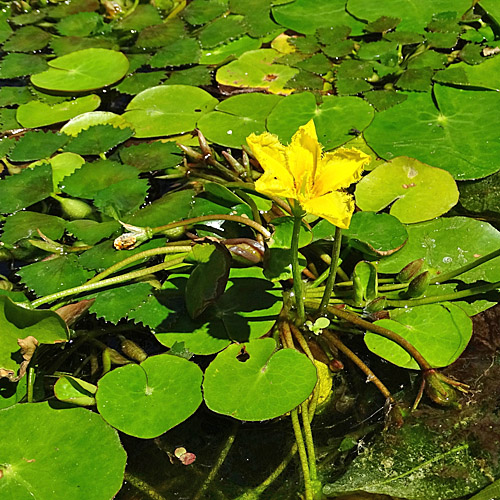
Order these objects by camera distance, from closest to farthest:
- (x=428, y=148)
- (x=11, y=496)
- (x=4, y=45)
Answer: (x=11, y=496) → (x=428, y=148) → (x=4, y=45)

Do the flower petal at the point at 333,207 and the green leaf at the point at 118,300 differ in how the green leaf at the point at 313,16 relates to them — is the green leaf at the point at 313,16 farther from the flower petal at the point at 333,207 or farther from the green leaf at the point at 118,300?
the flower petal at the point at 333,207

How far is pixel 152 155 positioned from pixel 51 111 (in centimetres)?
73

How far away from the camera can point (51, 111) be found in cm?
280

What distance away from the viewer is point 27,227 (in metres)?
2.11

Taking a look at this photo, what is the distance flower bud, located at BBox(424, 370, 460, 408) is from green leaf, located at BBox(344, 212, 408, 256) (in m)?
0.40

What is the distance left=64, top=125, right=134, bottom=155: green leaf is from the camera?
2.44 metres

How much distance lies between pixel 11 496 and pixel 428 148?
5.86ft

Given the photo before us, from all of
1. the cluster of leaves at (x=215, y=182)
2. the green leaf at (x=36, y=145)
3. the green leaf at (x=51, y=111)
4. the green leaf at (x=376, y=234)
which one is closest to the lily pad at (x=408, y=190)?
the cluster of leaves at (x=215, y=182)

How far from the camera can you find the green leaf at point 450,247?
1.85 meters

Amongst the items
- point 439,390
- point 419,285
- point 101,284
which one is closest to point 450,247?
point 419,285

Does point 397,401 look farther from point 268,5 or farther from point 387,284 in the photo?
point 268,5

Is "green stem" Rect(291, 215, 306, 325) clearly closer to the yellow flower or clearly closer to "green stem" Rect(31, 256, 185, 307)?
the yellow flower

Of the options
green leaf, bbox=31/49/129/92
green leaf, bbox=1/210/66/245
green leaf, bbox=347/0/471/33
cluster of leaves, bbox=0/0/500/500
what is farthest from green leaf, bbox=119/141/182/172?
green leaf, bbox=347/0/471/33

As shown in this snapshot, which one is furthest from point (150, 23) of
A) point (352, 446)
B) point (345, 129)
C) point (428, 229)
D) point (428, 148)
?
point (352, 446)
